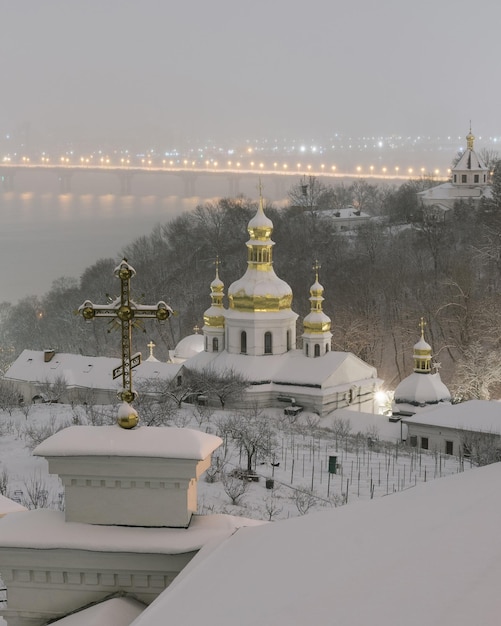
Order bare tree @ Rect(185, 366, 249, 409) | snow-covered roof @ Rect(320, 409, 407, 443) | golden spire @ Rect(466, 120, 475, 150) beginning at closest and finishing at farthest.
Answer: snow-covered roof @ Rect(320, 409, 407, 443), bare tree @ Rect(185, 366, 249, 409), golden spire @ Rect(466, 120, 475, 150)

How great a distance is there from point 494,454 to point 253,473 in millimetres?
7068

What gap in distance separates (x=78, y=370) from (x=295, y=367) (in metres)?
7.43

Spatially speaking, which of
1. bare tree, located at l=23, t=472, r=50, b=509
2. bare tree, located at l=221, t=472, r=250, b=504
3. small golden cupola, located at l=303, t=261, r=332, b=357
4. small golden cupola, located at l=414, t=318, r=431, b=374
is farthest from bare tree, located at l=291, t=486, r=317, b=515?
small golden cupola, located at l=303, t=261, r=332, b=357

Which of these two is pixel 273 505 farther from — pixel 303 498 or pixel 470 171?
pixel 470 171

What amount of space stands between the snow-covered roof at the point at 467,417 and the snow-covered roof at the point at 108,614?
17522 millimetres

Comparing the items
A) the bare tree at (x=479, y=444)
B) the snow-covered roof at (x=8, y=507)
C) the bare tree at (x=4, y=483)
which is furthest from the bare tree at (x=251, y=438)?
the snow-covered roof at (x=8, y=507)

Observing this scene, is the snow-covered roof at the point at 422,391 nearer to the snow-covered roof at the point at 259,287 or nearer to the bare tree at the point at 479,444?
the snow-covered roof at the point at 259,287

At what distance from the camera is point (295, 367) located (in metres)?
28.0

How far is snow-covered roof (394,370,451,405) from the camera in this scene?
26.6 metres

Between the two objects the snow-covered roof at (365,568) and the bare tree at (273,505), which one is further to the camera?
the bare tree at (273,505)

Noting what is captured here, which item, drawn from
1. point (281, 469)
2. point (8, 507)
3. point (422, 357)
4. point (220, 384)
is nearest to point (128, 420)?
point (8, 507)

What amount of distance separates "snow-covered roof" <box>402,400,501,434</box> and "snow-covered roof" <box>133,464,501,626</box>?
17.5m

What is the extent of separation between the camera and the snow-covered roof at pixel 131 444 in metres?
4.77

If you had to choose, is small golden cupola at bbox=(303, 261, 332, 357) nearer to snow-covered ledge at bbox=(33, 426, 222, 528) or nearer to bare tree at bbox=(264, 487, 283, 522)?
bare tree at bbox=(264, 487, 283, 522)
